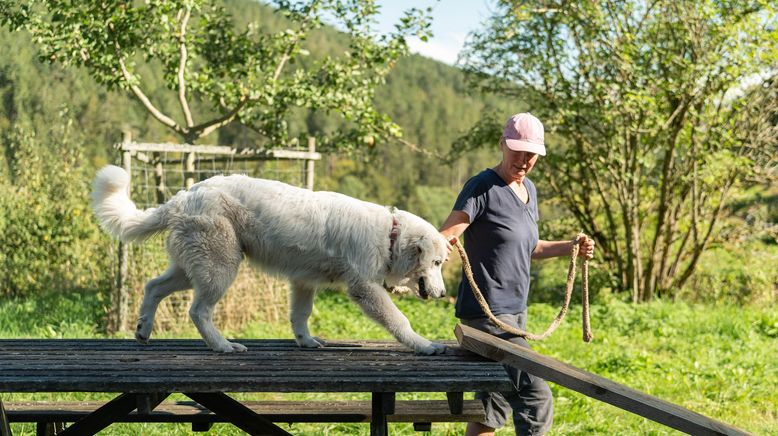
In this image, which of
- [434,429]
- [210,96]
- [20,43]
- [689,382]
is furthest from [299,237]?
[20,43]

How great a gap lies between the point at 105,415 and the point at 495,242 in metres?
2.21

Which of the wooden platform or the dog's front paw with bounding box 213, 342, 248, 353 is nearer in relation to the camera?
the wooden platform

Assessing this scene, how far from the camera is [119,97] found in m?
42.4

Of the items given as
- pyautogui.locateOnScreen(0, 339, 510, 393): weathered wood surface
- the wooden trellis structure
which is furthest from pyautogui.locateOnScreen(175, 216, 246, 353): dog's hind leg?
the wooden trellis structure

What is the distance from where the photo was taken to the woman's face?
4.35 m

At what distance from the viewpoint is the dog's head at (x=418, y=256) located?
438cm

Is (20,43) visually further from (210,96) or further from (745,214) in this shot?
(745,214)

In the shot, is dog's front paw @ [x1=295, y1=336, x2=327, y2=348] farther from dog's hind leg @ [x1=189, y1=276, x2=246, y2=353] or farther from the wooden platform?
dog's hind leg @ [x1=189, y1=276, x2=246, y2=353]

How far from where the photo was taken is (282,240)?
4.38 m

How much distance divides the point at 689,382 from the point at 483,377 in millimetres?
4640

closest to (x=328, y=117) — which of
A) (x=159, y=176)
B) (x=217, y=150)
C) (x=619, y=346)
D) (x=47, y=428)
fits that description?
(x=159, y=176)

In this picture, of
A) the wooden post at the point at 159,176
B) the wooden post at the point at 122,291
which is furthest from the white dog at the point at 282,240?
the wooden post at the point at 159,176

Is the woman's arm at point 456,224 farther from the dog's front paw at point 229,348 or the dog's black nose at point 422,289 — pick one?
the dog's front paw at point 229,348

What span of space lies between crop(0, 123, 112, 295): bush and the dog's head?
8.99 meters
